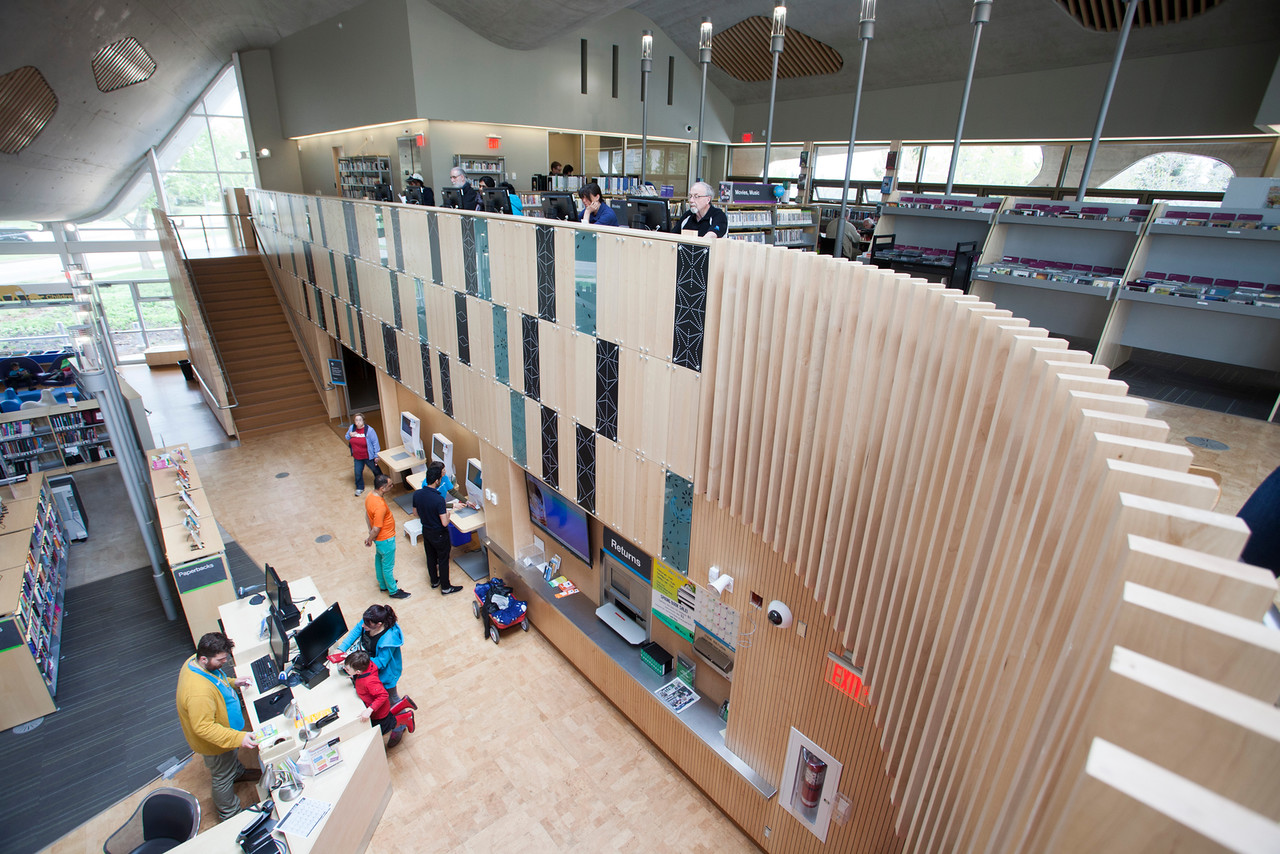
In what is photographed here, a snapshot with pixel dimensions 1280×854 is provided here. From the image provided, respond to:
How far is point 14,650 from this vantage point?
17.6 ft

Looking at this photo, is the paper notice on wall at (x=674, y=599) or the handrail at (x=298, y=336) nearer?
the paper notice on wall at (x=674, y=599)

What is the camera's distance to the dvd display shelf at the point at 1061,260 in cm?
512

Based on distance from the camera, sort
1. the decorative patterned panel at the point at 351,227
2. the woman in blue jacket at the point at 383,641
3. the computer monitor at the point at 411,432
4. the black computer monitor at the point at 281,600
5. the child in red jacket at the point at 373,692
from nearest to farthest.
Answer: the child in red jacket at the point at 373,692, the woman in blue jacket at the point at 383,641, the black computer monitor at the point at 281,600, the decorative patterned panel at the point at 351,227, the computer monitor at the point at 411,432

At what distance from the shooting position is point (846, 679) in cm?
350

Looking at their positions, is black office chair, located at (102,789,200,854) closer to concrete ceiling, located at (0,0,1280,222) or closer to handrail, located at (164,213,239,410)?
handrail, located at (164,213,239,410)

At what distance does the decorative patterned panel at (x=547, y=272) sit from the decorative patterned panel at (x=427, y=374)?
107 inches

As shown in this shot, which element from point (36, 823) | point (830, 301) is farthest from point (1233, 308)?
point (36, 823)

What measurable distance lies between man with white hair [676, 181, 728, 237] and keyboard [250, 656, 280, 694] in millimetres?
5110

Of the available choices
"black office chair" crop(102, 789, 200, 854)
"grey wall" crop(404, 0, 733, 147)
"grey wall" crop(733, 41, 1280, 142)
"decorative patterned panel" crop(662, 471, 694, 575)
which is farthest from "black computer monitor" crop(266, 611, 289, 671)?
"grey wall" crop(733, 41, 1280, 142)

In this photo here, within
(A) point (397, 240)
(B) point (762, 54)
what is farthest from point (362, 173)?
(B) point (762, 54)

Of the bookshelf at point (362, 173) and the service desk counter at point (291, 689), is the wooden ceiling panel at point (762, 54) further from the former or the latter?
the service desk counter at point (291, 689)

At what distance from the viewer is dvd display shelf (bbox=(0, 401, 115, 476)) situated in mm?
9570

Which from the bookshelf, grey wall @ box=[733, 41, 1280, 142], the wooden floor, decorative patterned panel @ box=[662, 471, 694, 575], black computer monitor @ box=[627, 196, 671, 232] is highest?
grey wall @ box=[733, 41, 1280, 142]

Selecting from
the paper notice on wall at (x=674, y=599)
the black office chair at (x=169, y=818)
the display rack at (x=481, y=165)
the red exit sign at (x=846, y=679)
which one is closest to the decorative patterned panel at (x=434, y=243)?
the paper notice on wall at (x=674, y=599)
